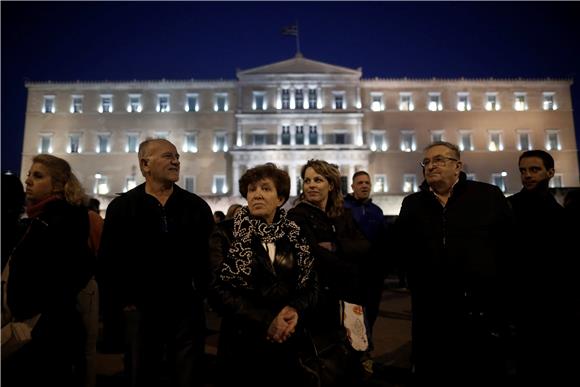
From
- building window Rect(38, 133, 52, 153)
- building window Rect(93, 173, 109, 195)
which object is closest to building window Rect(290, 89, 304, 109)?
building window Rect(93, 173, 109, 195)

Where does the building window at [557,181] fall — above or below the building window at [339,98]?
below

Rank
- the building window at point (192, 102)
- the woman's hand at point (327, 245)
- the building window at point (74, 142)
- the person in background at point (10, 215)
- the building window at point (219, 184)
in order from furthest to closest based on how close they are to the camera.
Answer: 1. the building window at point (192, 102)
2. the building window at point (74, 142)
3. the building window at point (219, 184)
4. the woman's hand at point (327, 245)
5. the person in background at point (10, 215)

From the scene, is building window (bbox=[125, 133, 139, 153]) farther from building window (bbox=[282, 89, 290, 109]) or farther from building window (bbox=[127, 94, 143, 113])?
building window (bbox=[282, 89, 290, 109])

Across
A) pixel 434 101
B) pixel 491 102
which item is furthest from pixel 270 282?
pixel 491 102

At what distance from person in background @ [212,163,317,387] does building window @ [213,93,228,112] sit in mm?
35174

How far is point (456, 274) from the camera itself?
9.49 ft

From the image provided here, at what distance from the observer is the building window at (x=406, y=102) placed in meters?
36.6

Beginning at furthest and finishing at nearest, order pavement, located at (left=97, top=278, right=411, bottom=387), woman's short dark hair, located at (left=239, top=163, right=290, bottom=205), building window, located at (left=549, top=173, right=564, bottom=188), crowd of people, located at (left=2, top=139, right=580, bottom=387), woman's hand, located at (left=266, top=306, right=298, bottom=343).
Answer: building window, located at (left=549, top=173, right=564, bottom=188), pavement, located at (left=97, top=278, right=411, bottom=387), woman's short dark hair, located at (left=239, top=163, right=290, bottom=205), crowd of people, located at (left=2, top=139, right=580, bottom=387), woman's hand, located at (left=266, top=306, right=298, bottom=343)

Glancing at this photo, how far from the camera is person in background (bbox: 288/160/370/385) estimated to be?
275cm

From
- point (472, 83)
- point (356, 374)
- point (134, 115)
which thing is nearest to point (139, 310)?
point (356, 374)

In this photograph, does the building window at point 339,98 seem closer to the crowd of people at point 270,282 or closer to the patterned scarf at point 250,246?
the crowd of people at point 270,282

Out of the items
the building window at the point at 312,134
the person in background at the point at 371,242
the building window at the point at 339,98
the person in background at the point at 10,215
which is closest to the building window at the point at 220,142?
the building window at the point at 312,134

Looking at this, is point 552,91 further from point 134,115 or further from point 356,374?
point 356,374

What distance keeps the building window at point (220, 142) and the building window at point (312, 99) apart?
835 centimetres
